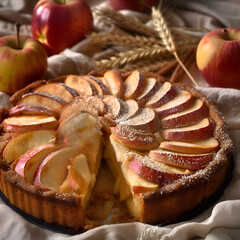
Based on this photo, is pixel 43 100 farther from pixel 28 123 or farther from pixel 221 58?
pixel 221 58

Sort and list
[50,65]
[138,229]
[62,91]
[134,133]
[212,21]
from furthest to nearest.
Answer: [212,21] → [50,65] → [62,91] → [134,133] → [138,229]

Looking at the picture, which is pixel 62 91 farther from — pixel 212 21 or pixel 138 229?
pixel 212 21

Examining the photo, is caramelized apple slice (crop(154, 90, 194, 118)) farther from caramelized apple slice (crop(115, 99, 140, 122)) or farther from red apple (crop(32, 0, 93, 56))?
red apple (crop(32, 0, 93, 56))

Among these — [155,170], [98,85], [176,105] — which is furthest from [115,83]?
[155,170]

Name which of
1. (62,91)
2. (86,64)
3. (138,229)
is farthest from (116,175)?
(86,64)

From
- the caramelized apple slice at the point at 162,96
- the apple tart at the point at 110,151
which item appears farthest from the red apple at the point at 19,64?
the caramelized apple slice at the point at 162,96

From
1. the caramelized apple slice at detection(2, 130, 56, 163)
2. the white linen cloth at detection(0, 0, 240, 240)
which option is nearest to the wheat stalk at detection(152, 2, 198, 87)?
the white linen cloth at detection(0, 0, 240, 240)
